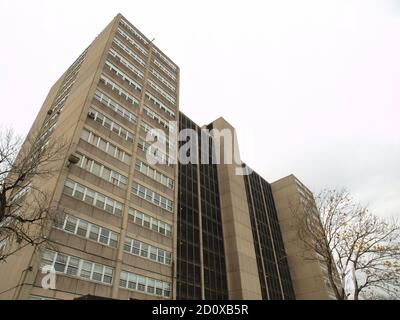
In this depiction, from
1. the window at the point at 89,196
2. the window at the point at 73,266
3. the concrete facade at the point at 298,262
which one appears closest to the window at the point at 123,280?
the window at the point at 73,266

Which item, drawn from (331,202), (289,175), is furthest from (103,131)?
(289,175)

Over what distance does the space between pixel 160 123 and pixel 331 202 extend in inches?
1023

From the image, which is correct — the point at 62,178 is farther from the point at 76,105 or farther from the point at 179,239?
the point at 179,239

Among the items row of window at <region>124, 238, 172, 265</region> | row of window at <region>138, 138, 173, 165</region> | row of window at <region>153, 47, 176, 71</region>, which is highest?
row of window at <region>153, 47, 176, 71</region>

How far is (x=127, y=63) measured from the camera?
3906cm

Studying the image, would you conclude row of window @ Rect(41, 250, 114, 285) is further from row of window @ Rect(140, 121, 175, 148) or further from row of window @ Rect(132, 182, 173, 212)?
row of window @ Rect(140, 121, 175, 148)

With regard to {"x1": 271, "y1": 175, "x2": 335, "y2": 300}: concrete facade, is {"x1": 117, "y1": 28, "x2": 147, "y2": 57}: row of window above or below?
above

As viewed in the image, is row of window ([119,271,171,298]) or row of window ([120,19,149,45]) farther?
row of window ([120,19,149,45])

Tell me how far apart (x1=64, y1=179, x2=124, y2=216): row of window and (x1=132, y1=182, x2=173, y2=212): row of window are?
9.82 ft

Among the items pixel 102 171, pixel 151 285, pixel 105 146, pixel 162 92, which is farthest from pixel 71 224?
pixel 162 92

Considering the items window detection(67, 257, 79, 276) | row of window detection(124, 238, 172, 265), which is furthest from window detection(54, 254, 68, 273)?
row of window detection(124, 238, 172, 265)

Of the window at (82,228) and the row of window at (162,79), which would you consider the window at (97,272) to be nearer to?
the window at (82,228)

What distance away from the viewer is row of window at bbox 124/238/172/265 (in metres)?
27.0
